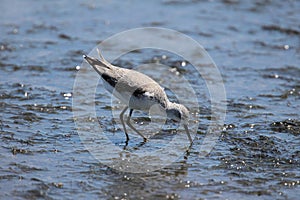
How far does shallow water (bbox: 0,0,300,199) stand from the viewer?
287 inches

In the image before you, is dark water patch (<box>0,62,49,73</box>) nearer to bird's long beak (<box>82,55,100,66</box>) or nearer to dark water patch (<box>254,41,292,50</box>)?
bird's long beak (<box>82,55,100,66</box>)

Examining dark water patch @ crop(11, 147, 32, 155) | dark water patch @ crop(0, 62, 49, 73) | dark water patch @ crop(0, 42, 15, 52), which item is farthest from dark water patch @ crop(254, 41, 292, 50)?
dark water patch @ crop(11, 147, 32, 155)

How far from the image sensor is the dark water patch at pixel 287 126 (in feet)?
30.0

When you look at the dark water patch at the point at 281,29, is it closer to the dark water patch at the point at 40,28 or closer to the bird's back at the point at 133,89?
the dark water patch at the point at 40,28

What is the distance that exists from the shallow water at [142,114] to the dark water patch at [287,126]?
0.02 meters

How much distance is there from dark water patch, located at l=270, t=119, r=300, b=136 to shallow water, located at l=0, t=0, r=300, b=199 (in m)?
0.02

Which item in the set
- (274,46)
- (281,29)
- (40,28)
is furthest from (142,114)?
(281,29)

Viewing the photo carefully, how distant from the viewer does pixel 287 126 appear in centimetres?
932

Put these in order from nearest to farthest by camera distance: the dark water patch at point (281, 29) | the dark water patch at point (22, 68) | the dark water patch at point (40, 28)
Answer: the dark water patch at point (22, 68)
the dark water patch at point (40, 28)
the dark water patch at point (281, 29)

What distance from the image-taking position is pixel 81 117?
31.4 feet

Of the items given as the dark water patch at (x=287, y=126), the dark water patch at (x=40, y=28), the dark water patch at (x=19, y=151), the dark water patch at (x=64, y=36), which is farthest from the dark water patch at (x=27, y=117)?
the dark water patch at (x=40, y=28)

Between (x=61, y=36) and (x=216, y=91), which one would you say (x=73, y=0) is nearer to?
(x=61, y=36)

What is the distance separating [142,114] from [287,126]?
2.33 meters

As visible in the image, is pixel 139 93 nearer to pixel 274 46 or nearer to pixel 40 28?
pixel 274 46
